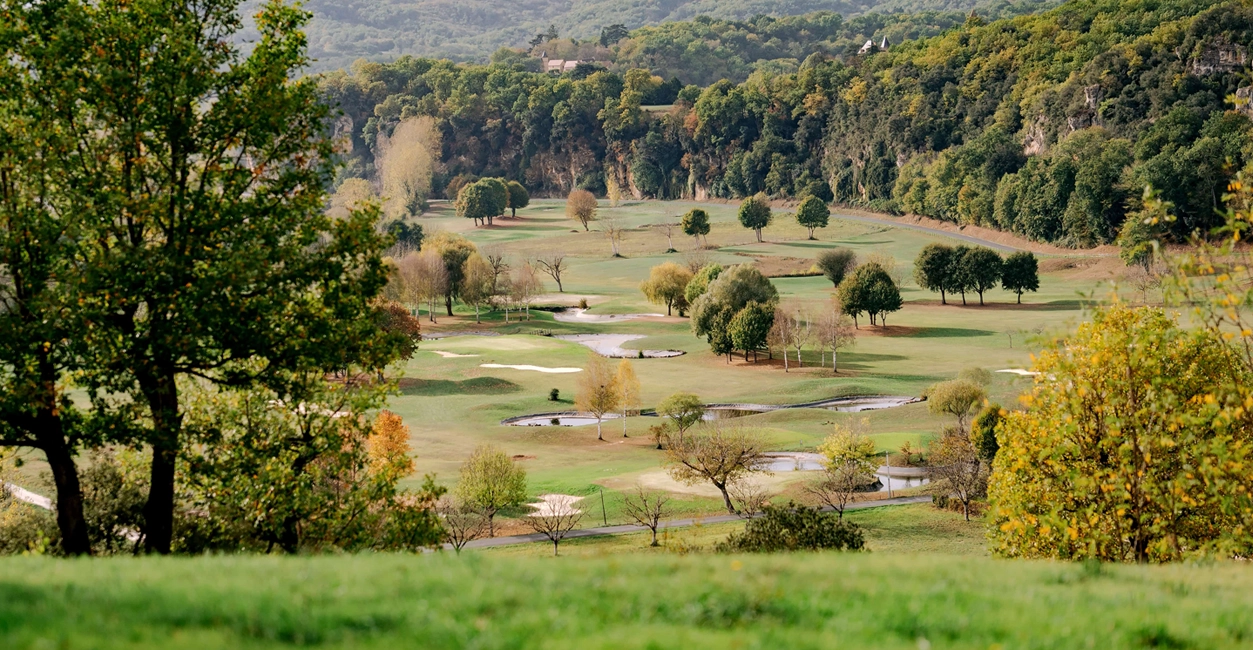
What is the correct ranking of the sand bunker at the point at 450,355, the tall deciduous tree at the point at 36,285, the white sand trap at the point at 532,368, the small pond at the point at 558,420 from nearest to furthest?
the tall deciduous tree at the point at 36,285, the small pond at the point at 558,420, the white sand trap at the point at 532,368, the sand bunker at the point at 450,355

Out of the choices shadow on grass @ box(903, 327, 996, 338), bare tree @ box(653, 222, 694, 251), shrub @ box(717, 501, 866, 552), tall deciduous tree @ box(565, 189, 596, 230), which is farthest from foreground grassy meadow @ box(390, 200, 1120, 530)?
tall deciduous tree @ box(565, 189, 596, 230)

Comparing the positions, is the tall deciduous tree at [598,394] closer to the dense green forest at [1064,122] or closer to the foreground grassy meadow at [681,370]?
the foreground grassy meadow at [681,370]

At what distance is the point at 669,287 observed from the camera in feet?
382

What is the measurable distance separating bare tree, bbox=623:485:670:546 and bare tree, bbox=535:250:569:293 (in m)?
83.4

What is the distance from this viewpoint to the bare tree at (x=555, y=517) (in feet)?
156

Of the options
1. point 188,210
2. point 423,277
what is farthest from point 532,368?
point 188,210

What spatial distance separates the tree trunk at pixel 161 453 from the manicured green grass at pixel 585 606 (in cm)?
452

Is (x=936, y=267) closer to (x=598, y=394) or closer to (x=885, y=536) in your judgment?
(x=598, y=394)

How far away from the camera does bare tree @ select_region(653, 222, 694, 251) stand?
16374 cm

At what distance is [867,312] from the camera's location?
10862cm

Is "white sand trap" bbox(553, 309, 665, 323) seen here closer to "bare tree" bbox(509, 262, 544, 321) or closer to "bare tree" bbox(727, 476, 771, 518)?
"bare tree" bbox(509, 262, 544, 321)

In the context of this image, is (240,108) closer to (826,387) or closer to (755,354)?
(826,387)

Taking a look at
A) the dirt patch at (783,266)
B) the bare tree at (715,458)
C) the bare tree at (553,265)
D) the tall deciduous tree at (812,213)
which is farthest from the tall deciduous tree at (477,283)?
the tall deciduous tree at (812,213)

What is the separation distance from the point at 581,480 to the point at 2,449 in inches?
1502
